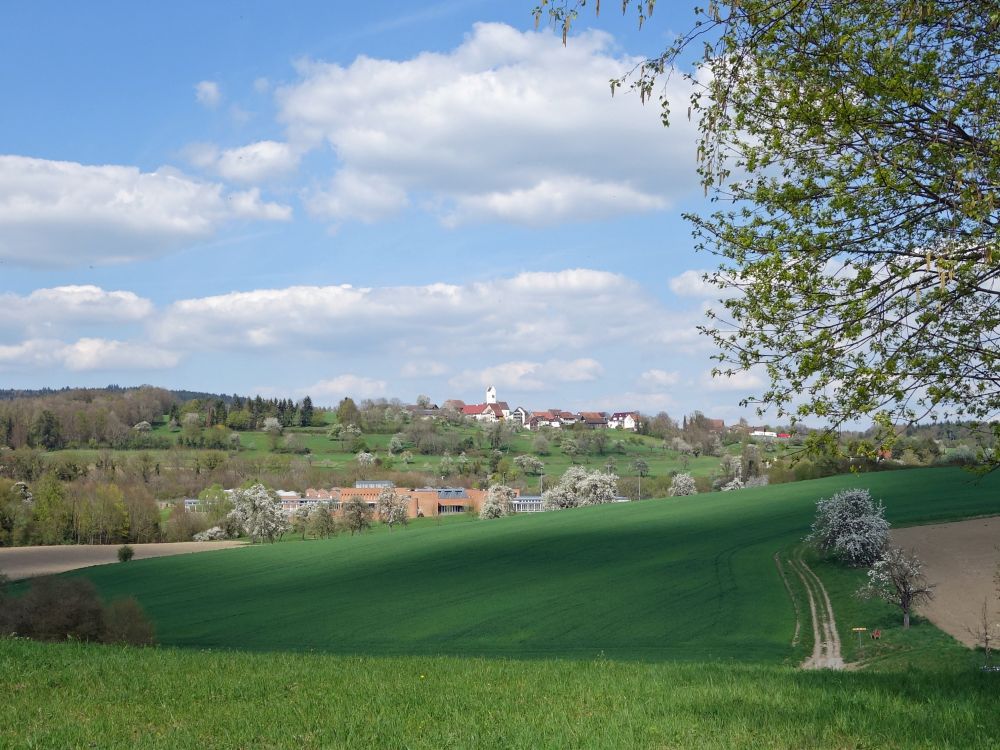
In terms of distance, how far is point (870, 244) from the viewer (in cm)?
1189

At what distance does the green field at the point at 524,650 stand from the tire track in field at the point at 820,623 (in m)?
0.81

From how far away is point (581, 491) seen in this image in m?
140

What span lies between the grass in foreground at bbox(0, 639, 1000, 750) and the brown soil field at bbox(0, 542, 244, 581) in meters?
82.8

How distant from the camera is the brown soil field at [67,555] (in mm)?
91562

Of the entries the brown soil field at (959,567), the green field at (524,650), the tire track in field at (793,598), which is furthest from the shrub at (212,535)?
the brown soil field at (959,567)

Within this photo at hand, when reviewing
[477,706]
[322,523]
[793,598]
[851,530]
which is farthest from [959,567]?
[322,523]

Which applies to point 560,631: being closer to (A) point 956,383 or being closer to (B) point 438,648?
(B) point 438,648

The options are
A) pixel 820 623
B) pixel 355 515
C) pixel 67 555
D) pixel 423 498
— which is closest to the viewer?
pixel 820 623

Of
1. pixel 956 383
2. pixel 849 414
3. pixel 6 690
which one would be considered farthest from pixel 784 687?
pixel 6 690

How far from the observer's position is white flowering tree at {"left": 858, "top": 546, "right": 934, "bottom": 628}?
4422 centimetres

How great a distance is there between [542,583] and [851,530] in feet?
67.0

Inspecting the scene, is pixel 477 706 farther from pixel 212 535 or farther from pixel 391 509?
pixel 212 535

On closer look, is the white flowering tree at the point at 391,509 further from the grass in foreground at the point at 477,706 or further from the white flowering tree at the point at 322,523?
the grass in foreground at the point at 477,706

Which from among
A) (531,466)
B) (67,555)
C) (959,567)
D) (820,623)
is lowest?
(67,555)
